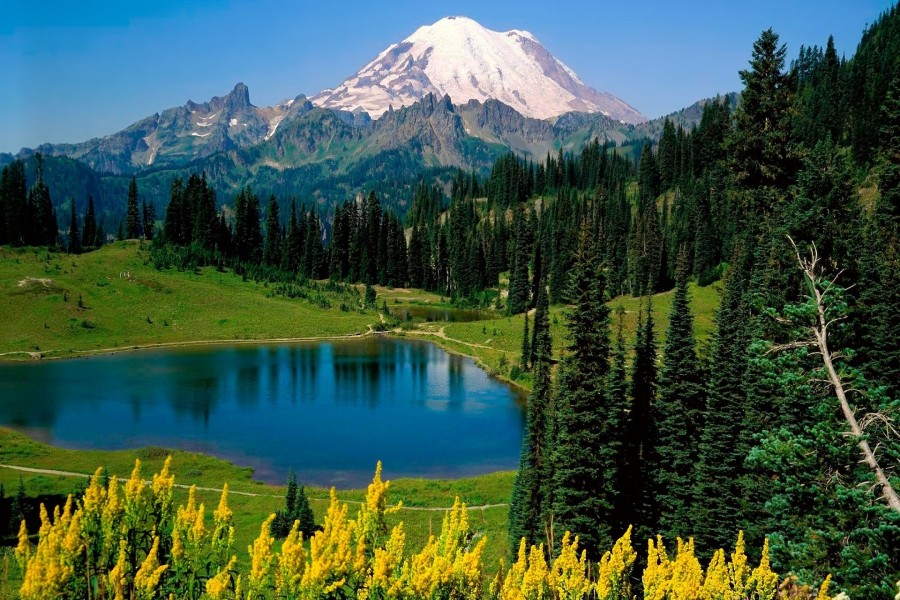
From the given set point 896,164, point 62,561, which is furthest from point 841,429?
point 896,164

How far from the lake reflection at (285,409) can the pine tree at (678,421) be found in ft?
70.1

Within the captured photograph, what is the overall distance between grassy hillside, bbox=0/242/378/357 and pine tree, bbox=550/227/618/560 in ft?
274

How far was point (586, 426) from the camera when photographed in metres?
30.6

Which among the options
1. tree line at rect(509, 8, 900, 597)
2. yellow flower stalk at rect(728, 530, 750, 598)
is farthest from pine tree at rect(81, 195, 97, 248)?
yellow flower stalk at rect(728, 530, 750, 598)

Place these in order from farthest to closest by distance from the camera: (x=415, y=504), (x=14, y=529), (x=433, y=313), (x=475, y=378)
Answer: (x=433, y=313) → (x=475, y=378) → (x=415, y=504) → (x=14, y=529)

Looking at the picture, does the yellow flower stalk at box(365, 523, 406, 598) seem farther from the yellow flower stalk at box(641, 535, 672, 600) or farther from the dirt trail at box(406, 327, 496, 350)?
the dirt trail at box(406, 327, 496, 350)

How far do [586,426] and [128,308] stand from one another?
97.5m

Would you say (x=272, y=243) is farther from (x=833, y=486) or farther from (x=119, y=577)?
(x=119, y=577)

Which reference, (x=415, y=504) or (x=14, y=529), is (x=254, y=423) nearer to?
(x=415, y=504)

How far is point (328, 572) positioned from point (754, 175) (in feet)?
85.4

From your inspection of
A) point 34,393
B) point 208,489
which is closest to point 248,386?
point 34,393

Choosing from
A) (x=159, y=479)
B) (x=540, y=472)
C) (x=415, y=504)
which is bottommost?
(x=415, y=504)

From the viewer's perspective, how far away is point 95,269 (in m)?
115

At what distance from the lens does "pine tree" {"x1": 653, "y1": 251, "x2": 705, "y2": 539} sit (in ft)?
111
